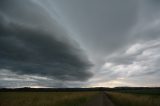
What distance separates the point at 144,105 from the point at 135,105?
104 cm

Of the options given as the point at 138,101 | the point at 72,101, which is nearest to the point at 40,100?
the point at 72,101

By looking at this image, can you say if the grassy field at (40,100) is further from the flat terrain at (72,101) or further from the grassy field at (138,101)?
the grassy field at (138,101)

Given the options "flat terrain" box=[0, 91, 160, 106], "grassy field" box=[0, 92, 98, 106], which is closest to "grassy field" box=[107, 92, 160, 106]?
"flat terrain" box=[0, 91, 160, 106]

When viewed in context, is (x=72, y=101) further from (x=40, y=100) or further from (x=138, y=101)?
(x=138, y=101)

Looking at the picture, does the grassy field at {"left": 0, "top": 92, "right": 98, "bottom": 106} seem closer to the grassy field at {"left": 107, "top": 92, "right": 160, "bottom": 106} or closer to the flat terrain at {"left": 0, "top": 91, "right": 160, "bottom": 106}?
the flat terrain at {"left": 0, "top": 91, "right": 160, "bottom": 106}

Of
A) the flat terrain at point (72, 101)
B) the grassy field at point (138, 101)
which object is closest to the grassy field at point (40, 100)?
the flat terrain at point (72, 101)

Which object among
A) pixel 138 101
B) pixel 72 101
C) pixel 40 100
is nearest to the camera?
pixel 40 100

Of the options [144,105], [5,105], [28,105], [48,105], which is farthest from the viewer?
[144,105]

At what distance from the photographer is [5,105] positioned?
17281 mm

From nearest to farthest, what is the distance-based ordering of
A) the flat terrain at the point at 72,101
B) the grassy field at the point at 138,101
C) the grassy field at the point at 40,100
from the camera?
the grassy field at the point at 40,100 → the flat terrain at the point at 72,101 → the grassy field at the point at 138,101

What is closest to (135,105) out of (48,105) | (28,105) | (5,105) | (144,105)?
(144,105)

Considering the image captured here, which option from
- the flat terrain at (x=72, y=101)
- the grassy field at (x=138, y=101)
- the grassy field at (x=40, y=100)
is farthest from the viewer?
the grassy field at (x=138, y=101)

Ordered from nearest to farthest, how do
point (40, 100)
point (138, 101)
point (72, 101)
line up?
point (40, 100) → point (138, 101) → point (72, 101)

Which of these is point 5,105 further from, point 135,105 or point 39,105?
point 135,105
